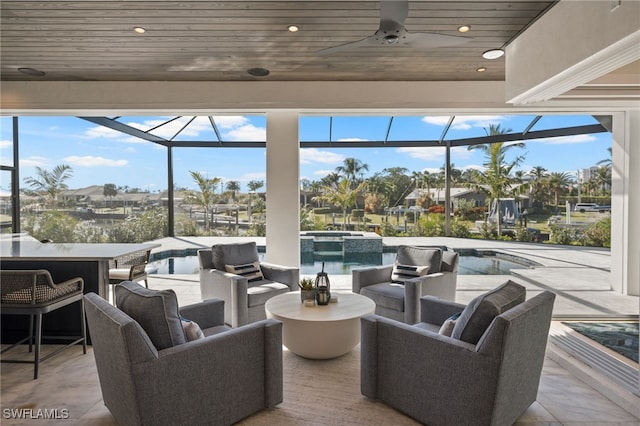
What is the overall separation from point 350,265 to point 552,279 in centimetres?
390

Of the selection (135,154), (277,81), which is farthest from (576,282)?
(135,154)

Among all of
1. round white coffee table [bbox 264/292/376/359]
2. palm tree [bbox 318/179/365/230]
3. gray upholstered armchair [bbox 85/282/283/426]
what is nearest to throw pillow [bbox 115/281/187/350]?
gray upholstered armchair [bbox 85/282/283/426]

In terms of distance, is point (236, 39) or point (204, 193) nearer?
point (236, 39)

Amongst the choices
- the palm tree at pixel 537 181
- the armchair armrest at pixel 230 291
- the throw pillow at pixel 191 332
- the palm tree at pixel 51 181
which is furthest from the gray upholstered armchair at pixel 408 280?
the palm tree at pixel 537 181

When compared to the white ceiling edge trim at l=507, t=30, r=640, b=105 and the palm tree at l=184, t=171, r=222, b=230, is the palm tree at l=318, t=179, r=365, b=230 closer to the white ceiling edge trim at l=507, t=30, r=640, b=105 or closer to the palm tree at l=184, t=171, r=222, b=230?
the palm tree at l=184, t=171, r=222, b=230

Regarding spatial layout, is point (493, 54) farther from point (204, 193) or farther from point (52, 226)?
point (52, 226)

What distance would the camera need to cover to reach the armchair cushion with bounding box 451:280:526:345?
1.92 m

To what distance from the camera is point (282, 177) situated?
192 inches

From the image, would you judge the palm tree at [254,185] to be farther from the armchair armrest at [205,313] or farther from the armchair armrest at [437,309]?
the armchair armrest at [437,309]

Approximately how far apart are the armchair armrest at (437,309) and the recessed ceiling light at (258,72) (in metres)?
3.32

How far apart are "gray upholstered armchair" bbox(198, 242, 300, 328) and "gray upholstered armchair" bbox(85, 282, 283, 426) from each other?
1378mm

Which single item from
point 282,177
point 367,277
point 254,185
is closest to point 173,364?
point 367,277

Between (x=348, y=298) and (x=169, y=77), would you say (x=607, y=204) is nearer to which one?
(x=348, y=298)

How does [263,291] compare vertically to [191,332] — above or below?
below
